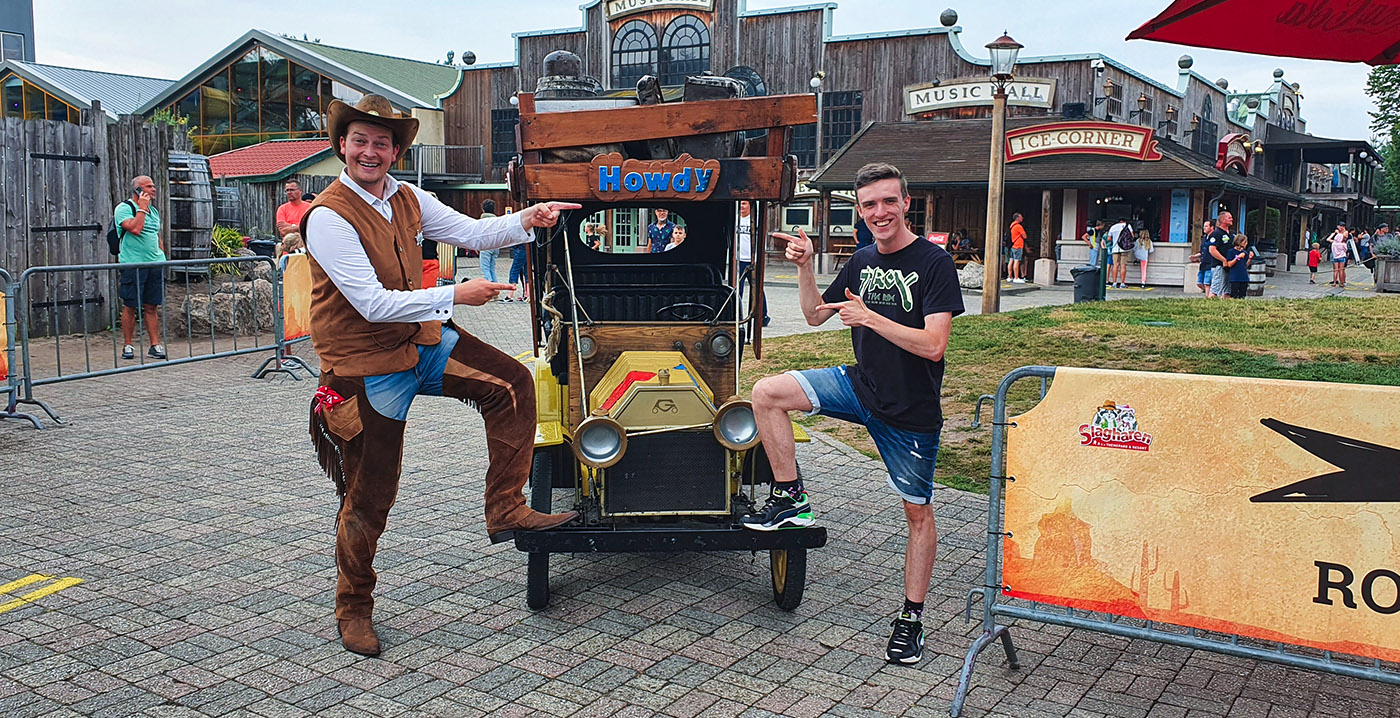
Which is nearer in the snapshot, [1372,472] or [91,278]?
[1372,472]

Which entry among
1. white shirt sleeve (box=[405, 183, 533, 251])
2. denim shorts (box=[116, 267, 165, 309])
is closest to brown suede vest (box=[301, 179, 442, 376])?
white shirt sleeve (box=[405, 183, 533, 251])

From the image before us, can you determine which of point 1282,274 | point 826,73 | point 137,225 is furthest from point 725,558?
point 1282,274

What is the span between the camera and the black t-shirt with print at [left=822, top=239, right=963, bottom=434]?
14.1 feet

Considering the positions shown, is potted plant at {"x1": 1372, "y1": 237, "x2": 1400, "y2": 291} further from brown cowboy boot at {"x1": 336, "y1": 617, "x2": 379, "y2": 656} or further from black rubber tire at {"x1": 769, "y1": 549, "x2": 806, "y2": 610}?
brown cowboy boot at {"x1": 336, "y1": 617, "x2": 379, "y2": 656}

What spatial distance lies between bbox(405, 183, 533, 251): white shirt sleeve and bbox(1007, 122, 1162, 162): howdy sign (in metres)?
24.3

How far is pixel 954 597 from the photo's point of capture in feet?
16.7

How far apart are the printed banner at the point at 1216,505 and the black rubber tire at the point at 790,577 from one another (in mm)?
959

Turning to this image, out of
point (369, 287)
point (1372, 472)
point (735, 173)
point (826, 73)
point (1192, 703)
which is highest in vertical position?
point (826, 73)

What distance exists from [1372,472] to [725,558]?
3.00 metres

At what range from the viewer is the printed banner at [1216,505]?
3578 millimetres

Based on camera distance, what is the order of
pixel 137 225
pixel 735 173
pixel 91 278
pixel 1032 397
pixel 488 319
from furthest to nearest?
pixel 488 319
pixel 91 278
pixel 137 225
pixel 1032 397
pixel 735 173

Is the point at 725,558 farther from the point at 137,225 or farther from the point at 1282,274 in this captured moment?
the point at 1282,274

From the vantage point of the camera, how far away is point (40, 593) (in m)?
4.95

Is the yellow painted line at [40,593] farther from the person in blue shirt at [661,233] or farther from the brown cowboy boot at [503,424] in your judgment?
the person in blue shirt at [661,233]
